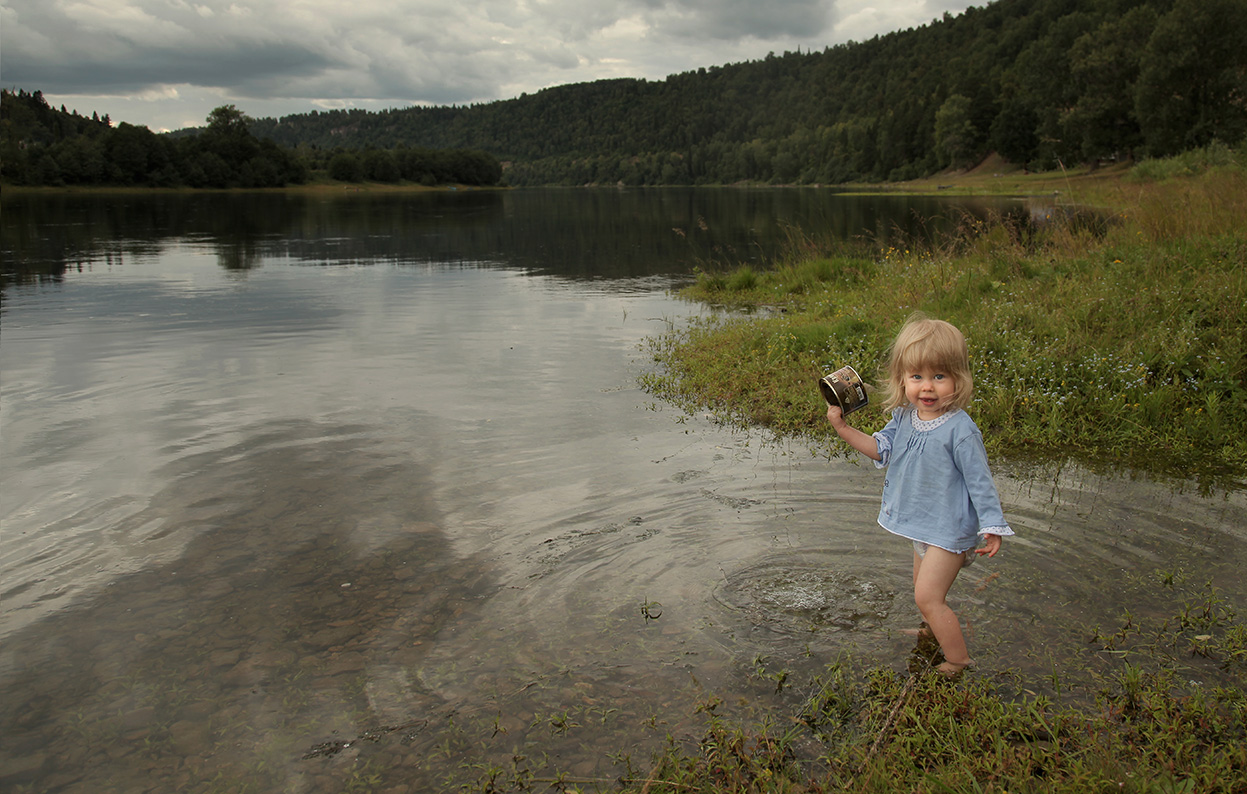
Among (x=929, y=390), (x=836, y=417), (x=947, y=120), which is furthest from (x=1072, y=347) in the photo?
(x=947, y=120)

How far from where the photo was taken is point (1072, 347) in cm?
792

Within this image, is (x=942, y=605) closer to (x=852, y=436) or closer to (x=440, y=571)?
(x=852, y=436)

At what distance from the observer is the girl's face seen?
3.67 m

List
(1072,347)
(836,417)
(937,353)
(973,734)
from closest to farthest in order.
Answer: (973,734)
(937,353)
(836,417)
(1072,347)

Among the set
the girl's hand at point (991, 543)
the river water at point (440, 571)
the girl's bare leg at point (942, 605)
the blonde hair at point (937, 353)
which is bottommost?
the river water at point (440, 571)

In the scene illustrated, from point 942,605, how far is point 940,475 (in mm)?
581

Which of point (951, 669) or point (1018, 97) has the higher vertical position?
point (1018, 97)

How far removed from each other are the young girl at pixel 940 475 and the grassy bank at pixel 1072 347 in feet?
11.4

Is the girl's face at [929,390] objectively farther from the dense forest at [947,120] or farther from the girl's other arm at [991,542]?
the dense forest at [947,120]

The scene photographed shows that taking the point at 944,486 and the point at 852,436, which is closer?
the point at 944,486

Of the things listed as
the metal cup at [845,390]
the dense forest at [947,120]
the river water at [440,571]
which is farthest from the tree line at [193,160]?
the metal cup at [845,390]

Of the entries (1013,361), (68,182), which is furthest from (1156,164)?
(68,182)

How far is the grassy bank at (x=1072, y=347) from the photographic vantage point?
Result: 6906 millimetres

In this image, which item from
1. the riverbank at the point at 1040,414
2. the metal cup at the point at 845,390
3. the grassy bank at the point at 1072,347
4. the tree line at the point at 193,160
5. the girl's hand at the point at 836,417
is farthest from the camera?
the tree line at the point at 193,160
